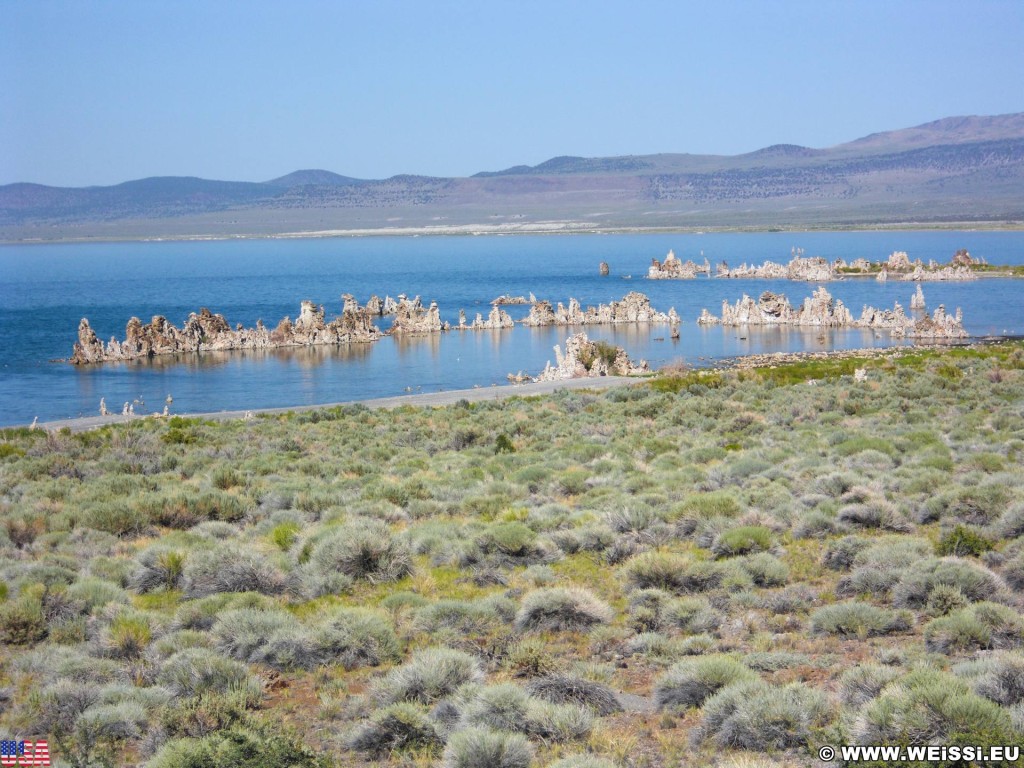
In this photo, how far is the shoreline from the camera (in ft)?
118

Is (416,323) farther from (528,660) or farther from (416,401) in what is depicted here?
(528,660)

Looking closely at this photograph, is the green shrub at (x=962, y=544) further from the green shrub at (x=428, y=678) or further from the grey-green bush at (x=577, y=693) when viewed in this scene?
the green shrub at (x=428, y=678)

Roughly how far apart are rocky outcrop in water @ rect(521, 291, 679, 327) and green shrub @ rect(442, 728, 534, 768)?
248 ft

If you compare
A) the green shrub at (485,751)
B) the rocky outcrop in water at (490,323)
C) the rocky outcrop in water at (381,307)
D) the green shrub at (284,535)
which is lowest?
the rocky outcrop in water at (490,323)

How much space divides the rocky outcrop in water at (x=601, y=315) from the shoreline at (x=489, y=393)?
21719mm

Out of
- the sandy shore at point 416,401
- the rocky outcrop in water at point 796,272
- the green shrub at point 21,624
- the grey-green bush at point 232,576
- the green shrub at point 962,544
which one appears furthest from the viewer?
the rocky outcrop in water at point 796,272

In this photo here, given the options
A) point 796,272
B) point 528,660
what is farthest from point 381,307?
point 528,660

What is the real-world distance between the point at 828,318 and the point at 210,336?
46.5 m

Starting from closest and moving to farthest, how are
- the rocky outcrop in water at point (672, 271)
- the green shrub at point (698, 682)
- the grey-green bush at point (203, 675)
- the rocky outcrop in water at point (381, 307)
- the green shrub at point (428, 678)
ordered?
the green shrub at point (698, 682) → the green shrub at point (428, 678) → the grey-green bush at point (203, 675) → the rocky outcrop in water at point (381, 307) → the rocky outcrop in water at point (672, 271)

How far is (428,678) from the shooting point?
900 cm

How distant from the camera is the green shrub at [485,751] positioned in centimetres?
741

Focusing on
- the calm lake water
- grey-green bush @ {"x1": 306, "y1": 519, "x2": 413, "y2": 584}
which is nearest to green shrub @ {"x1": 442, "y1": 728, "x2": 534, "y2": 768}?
grey-green bush @ {"x1": 306, "y1": 519, "x2": 413, "y2": 584}

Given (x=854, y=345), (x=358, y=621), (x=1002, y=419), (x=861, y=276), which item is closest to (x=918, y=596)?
(x=358, y=621)

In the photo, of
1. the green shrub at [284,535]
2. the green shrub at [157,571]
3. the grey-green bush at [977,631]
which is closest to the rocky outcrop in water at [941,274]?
the green shrub at [284,535]
